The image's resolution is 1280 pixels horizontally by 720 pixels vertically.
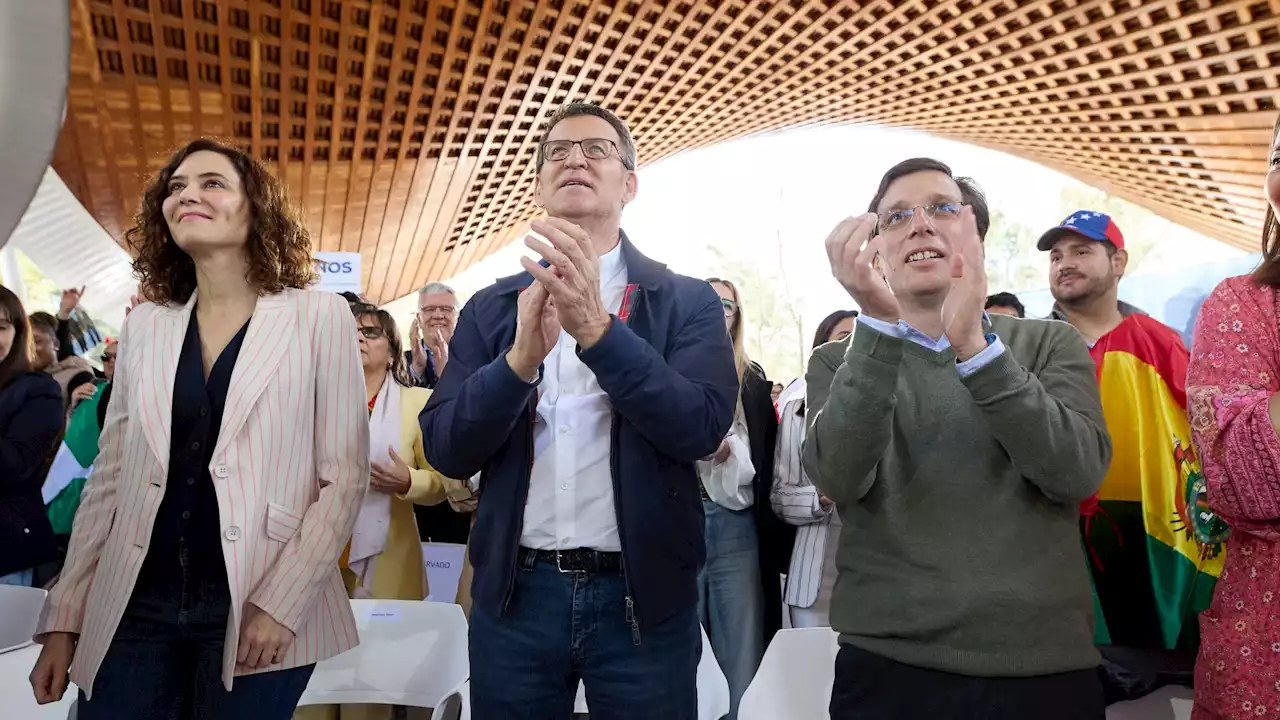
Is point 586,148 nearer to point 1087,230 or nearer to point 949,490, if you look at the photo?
point 949,490

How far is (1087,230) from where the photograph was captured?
2457 mm

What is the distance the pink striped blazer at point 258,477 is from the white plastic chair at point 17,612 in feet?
2.53

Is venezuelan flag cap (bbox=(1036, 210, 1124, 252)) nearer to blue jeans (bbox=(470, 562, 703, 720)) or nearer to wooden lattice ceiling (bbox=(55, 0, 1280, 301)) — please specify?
blue jeans (bbox=(470, 562, 703, 720))

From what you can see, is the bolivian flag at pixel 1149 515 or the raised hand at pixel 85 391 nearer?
the bolivian flag at pixel 1149 515

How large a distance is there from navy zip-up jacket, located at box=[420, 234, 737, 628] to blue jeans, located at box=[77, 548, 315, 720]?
1.30 ft

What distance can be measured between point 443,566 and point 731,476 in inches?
46.5

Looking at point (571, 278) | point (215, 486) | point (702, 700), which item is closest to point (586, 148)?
point (571, 278)

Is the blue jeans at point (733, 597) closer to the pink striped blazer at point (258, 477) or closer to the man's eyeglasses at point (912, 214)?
the pink striped blazer at point (258, 477)

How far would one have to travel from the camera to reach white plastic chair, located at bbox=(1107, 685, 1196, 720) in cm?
168

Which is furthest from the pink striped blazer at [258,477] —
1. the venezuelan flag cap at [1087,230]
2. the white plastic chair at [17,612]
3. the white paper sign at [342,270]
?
the white paper sign at [342,270]

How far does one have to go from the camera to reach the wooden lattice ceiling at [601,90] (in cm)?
770

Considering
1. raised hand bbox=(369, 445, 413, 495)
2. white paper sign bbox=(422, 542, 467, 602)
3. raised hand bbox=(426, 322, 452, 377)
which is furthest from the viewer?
raised hand bbox=(426, 322, 452, 377)

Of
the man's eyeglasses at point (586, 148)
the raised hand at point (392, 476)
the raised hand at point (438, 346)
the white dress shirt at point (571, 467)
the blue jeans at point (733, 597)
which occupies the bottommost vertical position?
the blue jeans at point (733, 597)

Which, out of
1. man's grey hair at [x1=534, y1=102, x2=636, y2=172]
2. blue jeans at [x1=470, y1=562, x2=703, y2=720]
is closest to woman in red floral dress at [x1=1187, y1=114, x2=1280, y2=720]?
blue jeans at [x1=470, y1=562, x2=703, y2=720]
